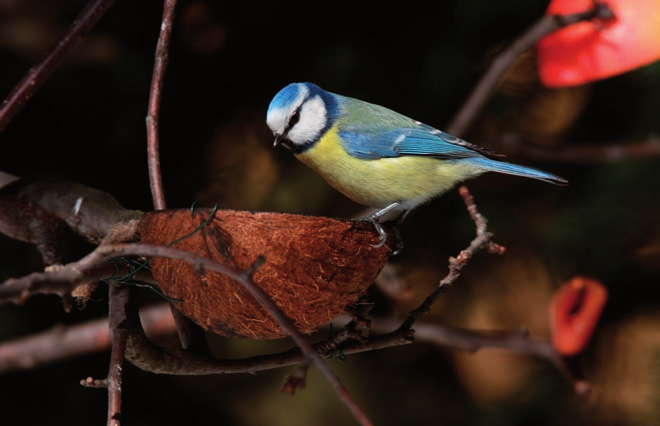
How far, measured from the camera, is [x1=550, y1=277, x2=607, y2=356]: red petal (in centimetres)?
92

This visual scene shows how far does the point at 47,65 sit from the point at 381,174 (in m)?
0.31

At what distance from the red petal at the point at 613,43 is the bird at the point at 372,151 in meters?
0.15

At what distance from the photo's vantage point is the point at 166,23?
688 mm

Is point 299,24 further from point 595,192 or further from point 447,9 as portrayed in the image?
point 595,192

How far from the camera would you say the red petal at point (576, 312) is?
92 cm

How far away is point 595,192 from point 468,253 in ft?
1.61

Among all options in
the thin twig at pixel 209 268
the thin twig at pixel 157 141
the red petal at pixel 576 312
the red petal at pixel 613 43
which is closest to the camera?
the thin twig at pixel 209 268

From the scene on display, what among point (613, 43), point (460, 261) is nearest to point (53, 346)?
point (460, 261)

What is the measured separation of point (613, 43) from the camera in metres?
0.81

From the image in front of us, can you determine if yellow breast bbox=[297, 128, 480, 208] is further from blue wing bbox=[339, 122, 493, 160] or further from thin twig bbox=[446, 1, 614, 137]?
thin twig bbox=[446, 1, 614, 137]

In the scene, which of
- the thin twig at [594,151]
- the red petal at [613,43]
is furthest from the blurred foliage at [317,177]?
the red petal at [613,43]

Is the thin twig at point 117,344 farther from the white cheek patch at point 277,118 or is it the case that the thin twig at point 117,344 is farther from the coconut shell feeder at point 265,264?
the white cheek patch at point 277,118

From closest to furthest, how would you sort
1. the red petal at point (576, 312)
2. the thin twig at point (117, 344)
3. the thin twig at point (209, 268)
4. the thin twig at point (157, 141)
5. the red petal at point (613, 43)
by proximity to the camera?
the thin twig at point (209, 268), the thin twig at point (117, 344), the thin twig at point (157, 141), the red petal at point (613, 43), the red petal at point (576, 312)

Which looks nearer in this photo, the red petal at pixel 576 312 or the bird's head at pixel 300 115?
the bird's head at pixel 300 115
